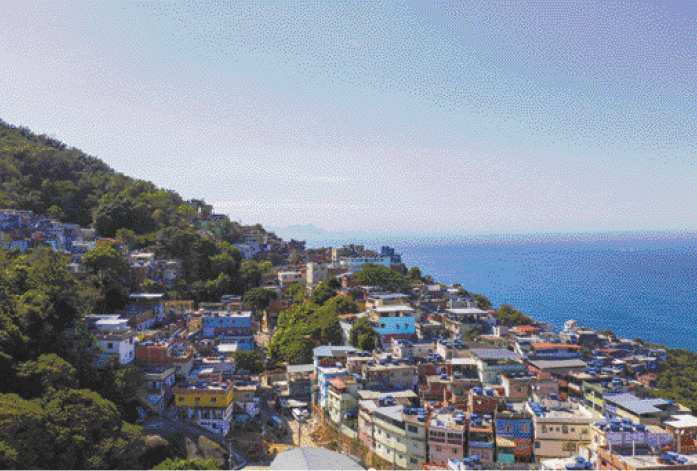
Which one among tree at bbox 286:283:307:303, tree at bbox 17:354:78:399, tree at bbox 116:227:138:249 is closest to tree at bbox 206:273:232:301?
tree at bbox 286:283:307:303

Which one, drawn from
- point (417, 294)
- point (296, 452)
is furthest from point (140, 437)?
point (417, 294)

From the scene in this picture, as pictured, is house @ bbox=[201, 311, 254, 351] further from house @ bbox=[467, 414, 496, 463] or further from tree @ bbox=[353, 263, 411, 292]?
house @ bbox=[467, 414, 496, 463]

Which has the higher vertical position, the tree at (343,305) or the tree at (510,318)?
the tree at (343,305)

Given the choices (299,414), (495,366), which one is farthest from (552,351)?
(299,414)

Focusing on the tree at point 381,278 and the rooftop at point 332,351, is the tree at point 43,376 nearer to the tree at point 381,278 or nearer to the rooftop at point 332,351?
the rooftop at point 332,351

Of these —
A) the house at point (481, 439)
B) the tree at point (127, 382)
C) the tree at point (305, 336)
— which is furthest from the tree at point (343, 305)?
the house at point (481, 439)

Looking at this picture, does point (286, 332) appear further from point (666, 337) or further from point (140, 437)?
point (666, 337)

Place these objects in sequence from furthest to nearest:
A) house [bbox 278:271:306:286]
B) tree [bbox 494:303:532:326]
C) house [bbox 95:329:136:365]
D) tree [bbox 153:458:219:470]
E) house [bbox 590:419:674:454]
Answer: house [bbox 278:271:306:286], tree [bbox 494:303:532:326], house [bbox 95:329:136:365], tree [bbox 153:458:219:470], house [bbox 590:419:674:454]
